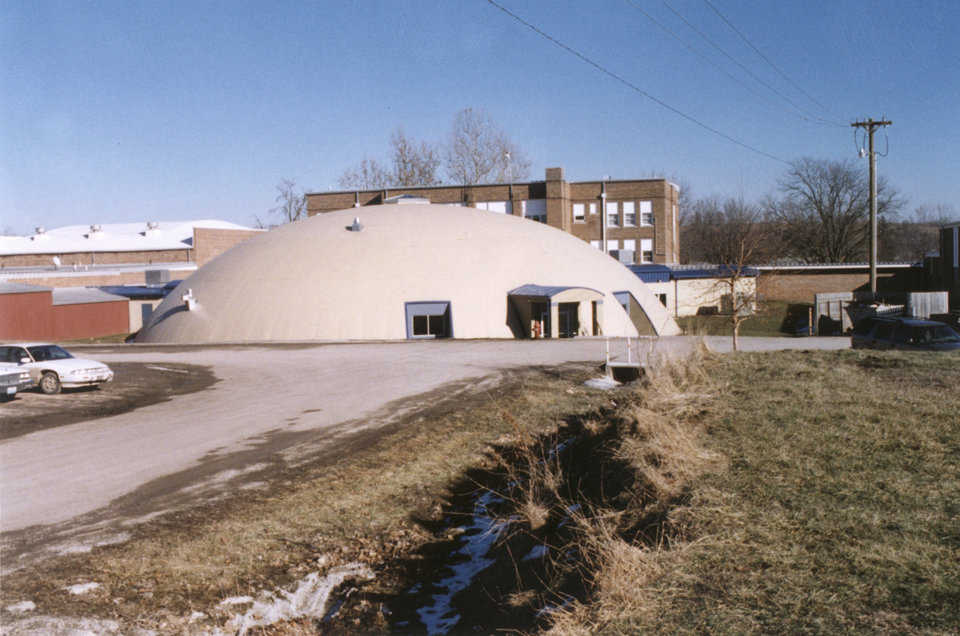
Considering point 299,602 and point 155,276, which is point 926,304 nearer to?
point 299,602

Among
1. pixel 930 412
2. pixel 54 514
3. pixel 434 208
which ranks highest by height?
pixel 434 208

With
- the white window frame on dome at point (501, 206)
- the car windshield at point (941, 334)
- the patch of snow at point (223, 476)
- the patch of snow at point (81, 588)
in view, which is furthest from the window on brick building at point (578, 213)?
the patch of snow at point (81, 588)

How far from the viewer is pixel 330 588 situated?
8.15 m

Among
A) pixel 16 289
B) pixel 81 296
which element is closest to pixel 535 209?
pixel 81 296

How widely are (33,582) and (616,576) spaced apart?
19.0 ft

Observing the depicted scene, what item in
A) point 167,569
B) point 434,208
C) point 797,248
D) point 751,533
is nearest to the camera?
point 751,533

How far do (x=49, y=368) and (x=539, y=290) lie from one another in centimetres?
2241

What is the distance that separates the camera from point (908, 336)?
20.3 meters

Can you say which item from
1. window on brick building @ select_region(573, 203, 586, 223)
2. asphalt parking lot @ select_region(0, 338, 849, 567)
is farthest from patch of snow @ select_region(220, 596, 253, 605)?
window on brick building @ select_region(573, 203, 586, 223)

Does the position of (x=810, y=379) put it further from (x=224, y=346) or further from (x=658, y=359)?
(x=224, y=346)

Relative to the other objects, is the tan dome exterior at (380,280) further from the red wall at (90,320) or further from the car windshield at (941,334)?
the car windshield at (941,334)

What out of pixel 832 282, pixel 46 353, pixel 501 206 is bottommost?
pixel 46 353

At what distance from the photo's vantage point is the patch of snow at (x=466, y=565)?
7539 mm

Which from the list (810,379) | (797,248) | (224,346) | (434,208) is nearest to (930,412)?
(810,379)
